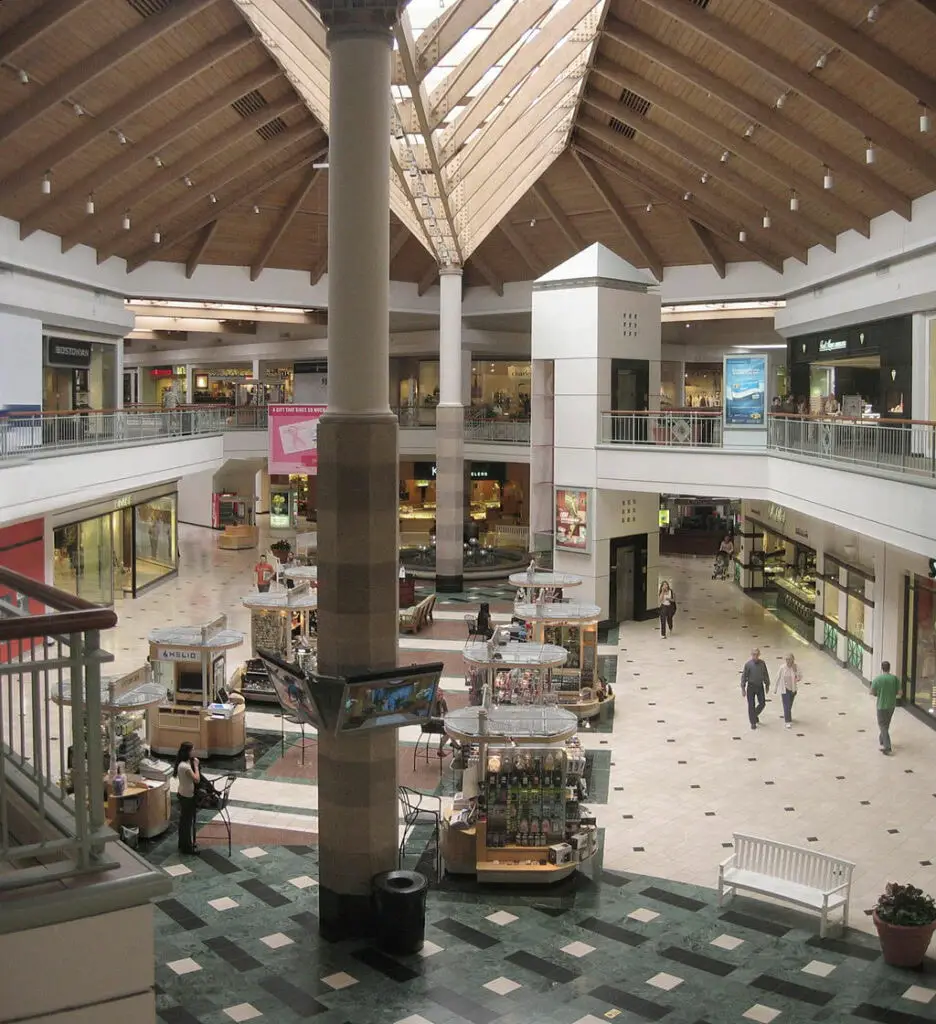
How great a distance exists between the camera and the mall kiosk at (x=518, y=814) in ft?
38.8

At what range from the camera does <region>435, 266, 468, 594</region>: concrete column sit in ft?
95.6

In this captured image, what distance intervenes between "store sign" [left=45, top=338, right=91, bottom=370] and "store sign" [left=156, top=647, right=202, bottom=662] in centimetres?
1116

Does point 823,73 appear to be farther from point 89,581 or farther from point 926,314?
point 89,581

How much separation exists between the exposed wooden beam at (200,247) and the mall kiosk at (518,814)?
1926 cm

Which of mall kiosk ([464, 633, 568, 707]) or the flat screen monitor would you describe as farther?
mall kiosk ([464, 633, 568, 707])

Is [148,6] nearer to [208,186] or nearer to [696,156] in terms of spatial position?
[208,186]

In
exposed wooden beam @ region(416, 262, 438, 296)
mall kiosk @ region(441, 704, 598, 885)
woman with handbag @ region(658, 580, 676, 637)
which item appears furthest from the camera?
exposed wooden beam @ region(416, 262, 438, 296)

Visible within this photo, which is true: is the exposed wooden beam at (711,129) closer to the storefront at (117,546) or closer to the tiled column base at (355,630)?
the tiled column base at (355,630)

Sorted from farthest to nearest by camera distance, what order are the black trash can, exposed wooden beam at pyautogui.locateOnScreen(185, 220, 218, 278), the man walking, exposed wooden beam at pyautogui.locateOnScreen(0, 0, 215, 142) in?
1. exposed wooden beam at pyautogui.locateOnScreen(185, 220, 218, 278)
2. the man walking
3. exposed wooden beam at pyautogui.locateOnScreen(0, 0, 215, 142)
4. the black trash can

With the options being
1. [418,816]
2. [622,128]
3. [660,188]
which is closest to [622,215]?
[660,188]

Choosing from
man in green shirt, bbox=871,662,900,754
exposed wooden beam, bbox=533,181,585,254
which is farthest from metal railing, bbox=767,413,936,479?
exposed wooden beam, bbox=533,181,585,254

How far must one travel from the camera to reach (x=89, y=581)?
25.8 meters

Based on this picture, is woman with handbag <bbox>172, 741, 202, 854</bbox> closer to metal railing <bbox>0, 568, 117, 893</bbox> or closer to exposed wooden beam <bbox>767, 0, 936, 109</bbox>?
metal railing <bbox>0, 568, 117, 893</bbox>

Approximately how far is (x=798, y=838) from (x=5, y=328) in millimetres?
17585
